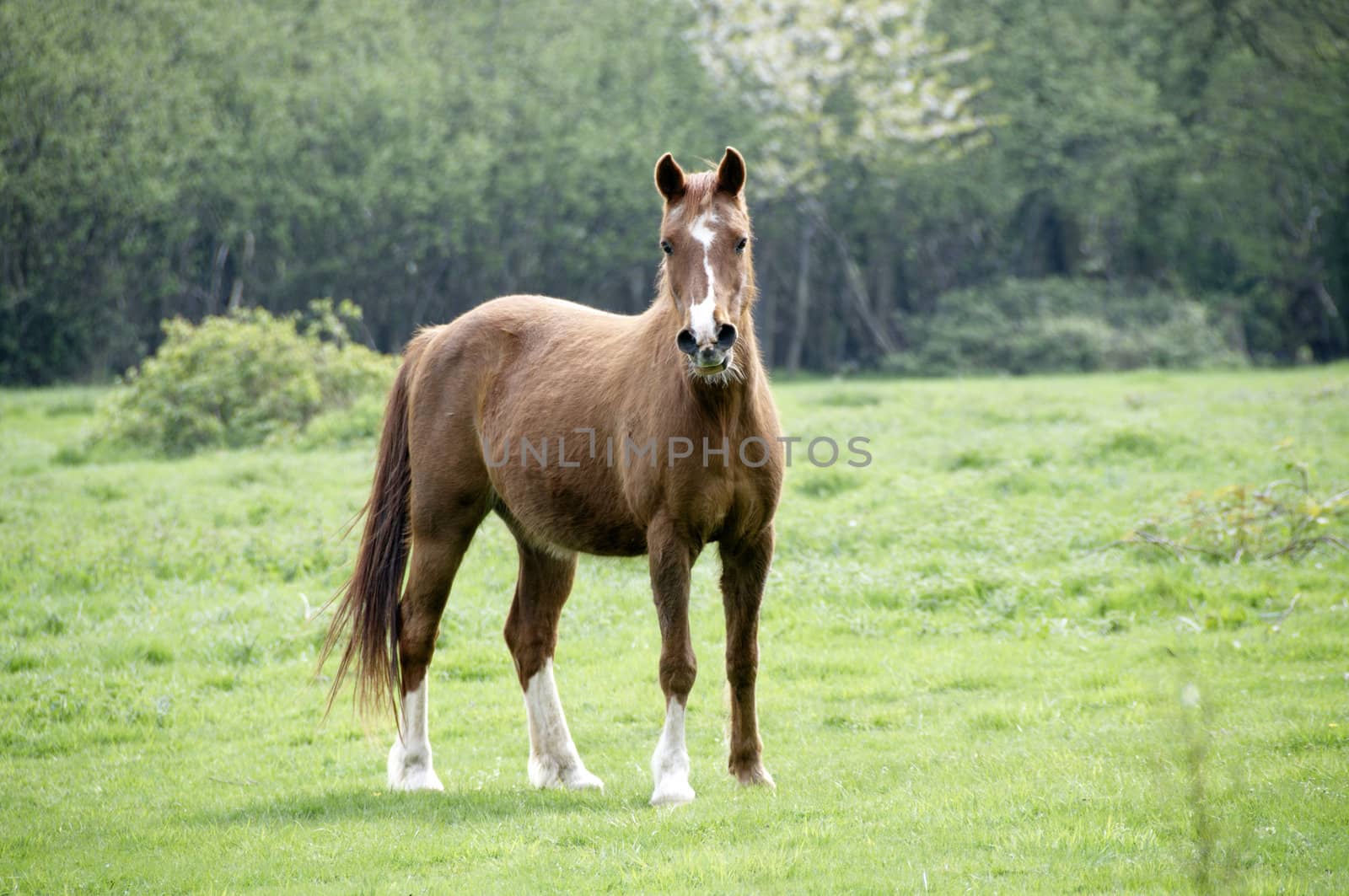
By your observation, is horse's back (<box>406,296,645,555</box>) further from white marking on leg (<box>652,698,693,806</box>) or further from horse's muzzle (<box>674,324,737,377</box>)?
horse's muzzle (<box>674,324,737,377</box>)

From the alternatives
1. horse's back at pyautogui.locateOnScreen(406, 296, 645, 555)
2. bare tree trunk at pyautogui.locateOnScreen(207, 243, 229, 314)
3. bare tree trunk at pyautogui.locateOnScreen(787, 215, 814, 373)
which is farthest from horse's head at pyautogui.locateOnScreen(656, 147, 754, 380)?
bare tree trunk at pyautogui.locateOnScreen(787, 215, 814, 373)

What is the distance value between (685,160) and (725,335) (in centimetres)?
2847

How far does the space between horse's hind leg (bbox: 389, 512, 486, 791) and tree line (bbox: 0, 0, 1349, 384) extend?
24517 mm

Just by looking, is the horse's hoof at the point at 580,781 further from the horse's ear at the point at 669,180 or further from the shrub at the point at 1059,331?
the shrub at the point at 1059,331

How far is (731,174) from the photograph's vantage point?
5328 millimetres

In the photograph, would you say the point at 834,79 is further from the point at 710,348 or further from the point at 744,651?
the point at 710,348

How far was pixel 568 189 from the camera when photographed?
109ft

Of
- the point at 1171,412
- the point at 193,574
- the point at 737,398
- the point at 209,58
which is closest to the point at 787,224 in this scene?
the point at 209,58

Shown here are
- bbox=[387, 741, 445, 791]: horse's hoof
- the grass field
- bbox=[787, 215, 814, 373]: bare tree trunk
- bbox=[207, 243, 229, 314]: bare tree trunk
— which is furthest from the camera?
bbox=[787, 215, 814, 373]: bare tree trunk

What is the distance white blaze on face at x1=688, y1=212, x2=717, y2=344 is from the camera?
482 cm

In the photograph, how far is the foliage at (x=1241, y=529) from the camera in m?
10.1

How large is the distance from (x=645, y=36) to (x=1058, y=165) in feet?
39.8

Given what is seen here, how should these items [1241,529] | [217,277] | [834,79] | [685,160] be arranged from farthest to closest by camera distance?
[834,79] < [685,160] < [217,277] < [1241,529]

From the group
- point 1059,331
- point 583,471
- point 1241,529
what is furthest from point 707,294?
point 1059,331
